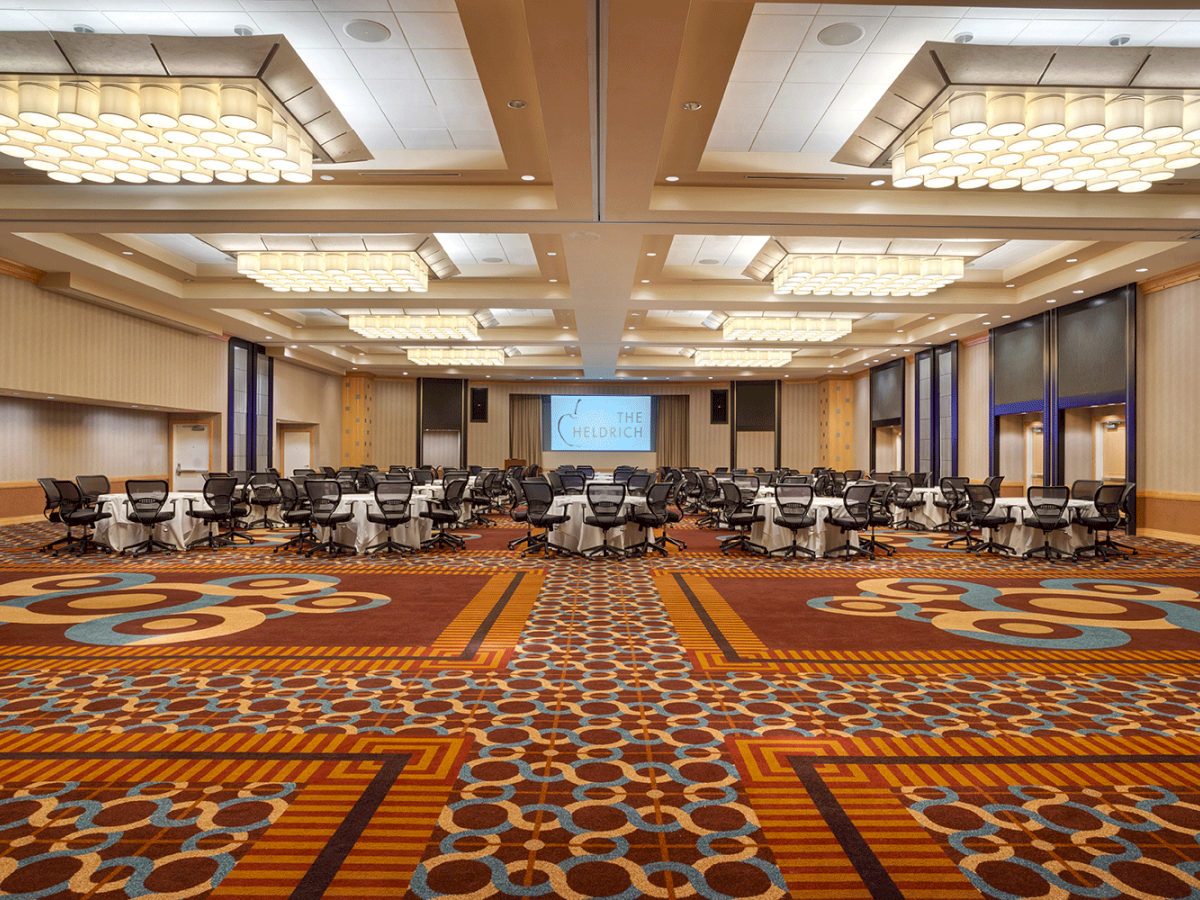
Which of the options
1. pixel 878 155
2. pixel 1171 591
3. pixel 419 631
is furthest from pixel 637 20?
pixel 1171 591

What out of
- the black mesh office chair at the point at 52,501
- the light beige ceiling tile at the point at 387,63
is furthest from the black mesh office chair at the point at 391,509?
the light beige ceiling tile at the point at 387,63

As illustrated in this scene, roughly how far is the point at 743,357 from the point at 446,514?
10.6 m

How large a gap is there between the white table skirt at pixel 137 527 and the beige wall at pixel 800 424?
1920cm

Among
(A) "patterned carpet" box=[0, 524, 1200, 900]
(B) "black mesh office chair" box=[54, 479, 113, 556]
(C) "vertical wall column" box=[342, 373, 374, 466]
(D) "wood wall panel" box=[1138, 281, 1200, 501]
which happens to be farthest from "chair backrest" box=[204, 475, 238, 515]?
(C) "vertical wall column" box=[342, 373, 374, 466]

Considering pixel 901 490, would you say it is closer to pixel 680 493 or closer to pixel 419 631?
pixel 680 493

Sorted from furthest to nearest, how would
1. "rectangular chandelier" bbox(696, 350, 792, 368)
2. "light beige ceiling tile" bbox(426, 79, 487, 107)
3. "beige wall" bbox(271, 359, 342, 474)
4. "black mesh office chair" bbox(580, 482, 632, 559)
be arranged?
"beige wall" bbox(271, 359, 342, 474) → "rectangular chandelier" bbox(696, 350, 792, 368) → "black mesh office chair" bbox(580, 482, 632, 559) → "light beige ceiling tile" bbox(426, 79, 487, 107)

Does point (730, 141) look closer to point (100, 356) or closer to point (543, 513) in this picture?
point (543, 513)

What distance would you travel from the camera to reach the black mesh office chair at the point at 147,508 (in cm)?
870

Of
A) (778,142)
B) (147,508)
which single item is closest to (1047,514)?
(778,142)

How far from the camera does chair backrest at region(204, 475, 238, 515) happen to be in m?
9.48

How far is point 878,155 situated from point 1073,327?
8149 millimetres

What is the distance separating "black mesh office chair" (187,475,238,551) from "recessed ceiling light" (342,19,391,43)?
668cm

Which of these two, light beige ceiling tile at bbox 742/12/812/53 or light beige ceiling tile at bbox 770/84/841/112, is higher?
light beige ceiling tile at bbox 770/84/841/112

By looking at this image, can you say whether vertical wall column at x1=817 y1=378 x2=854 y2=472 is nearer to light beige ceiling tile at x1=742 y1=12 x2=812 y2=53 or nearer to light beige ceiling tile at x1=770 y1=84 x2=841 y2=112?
light beige ceiling tile at x1=770 y1=84 x2=841 y2=112
